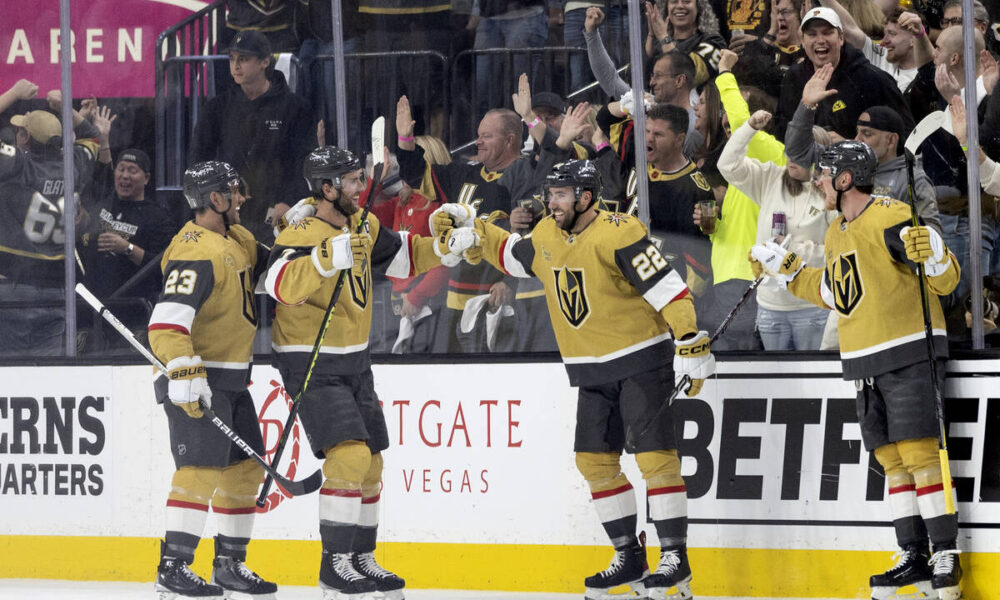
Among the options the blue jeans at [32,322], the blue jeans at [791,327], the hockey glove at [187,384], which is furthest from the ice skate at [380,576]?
the blue jeans at [32,322]

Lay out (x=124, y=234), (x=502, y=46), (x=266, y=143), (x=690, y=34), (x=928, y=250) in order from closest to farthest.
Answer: (x=928, y=250) → (x=690, y=34) → (x=502, y=46) → (x=266, y=143) → (x=124, y=234)

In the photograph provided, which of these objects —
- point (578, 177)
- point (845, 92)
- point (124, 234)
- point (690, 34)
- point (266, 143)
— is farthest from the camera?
point (124, 234)

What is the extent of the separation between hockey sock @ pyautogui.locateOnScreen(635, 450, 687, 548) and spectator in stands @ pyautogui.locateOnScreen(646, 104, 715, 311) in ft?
2.04

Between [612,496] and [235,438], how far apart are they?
128cm

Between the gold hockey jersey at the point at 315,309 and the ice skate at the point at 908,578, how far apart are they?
1854 millimetres

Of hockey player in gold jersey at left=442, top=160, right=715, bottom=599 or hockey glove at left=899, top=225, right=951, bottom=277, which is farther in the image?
hockey player in gold jersey at left=442, top=160, right=715, bottom=599

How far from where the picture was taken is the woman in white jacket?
4781 mm

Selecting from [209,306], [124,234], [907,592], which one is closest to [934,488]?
[907,592]

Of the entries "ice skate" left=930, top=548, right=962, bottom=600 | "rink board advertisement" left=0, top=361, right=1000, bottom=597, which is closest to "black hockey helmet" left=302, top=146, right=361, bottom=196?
"rink board advertisement" left=0, top=361, right=1000, bottom=597

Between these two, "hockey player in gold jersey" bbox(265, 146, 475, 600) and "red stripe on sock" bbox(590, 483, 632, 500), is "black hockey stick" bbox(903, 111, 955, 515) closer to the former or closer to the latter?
"red stripe on sock" bbox(590, 483, 632, 500)

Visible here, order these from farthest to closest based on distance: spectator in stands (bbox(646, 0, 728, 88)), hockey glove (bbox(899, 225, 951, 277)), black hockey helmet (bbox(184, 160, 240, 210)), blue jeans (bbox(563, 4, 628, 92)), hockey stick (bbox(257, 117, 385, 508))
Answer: blue jeans (bbox(563, 4, 628, 92)) < spectator in stands (bbox(646, 0, 728, 88)) < black hockey helmet (bbox(184, 160, 240, 210)) < hockey stick (bbox(257, 117, 385, 508)) < hockey glove (bbox(899, 225, 951, 277))

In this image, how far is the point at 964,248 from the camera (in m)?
4.61

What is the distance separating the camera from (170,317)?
4574 mm

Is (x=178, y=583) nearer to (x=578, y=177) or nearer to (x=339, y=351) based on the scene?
(x=339, y=351)
